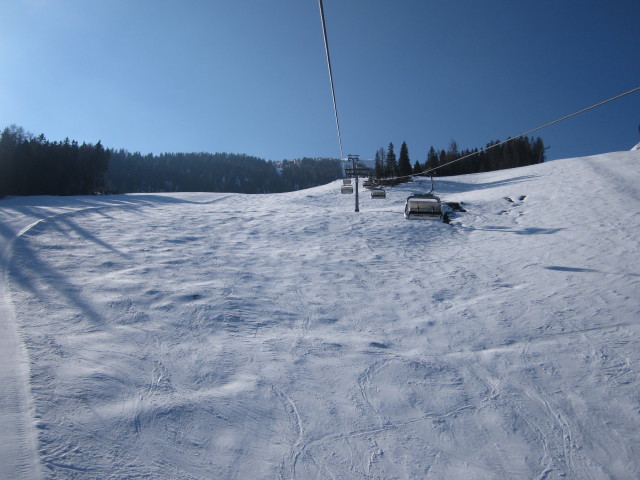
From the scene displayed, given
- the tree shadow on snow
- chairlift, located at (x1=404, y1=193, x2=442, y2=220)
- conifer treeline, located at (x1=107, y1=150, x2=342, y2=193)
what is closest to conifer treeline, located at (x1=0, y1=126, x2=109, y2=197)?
conifer treeline, located at (x1=107, y1=150, x2=342, y2=193)

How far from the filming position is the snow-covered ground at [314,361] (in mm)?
4434

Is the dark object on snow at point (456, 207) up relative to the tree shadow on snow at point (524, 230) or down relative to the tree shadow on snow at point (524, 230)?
up

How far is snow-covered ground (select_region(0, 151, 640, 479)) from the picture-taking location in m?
4.43

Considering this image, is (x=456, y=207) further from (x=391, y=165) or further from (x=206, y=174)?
(x=206, y=174)

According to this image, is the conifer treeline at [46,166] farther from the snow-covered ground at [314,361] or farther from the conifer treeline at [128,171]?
the snow-covered ground at [314,361]

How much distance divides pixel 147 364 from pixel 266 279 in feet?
16.8

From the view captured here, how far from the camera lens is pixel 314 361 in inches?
261

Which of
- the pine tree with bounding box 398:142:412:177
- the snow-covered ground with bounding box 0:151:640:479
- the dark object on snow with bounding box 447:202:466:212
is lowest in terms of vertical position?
the snow-covered ground with bounding box 0:151:640:479

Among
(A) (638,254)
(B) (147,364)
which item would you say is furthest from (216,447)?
(A) (638,254)

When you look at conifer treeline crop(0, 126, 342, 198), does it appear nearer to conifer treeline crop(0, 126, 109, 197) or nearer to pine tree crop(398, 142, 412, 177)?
conifer treeline crop(0, 126, 109, 197)

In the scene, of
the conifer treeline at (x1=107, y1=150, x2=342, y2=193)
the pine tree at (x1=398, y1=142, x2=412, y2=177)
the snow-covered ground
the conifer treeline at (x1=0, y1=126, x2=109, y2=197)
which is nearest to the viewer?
the snow-covered ground

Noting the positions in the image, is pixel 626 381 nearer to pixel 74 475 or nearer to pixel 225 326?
pixel 225 326

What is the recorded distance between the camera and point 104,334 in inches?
266

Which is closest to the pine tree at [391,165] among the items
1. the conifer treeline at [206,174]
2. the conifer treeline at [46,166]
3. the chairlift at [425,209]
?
the chairlift at [425,209]
